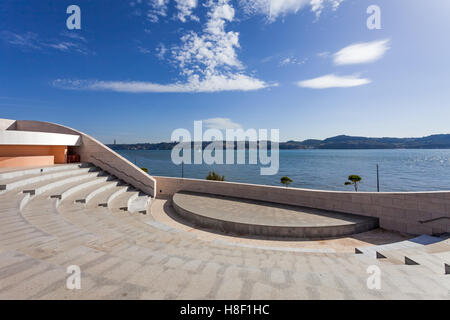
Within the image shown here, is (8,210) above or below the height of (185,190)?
above

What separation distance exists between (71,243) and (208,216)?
20.5 feet

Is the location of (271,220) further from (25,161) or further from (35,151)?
(35,151)

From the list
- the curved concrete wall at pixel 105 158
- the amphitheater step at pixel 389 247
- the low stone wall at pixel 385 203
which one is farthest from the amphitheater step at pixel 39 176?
the amphitheater step at pixel 389 247

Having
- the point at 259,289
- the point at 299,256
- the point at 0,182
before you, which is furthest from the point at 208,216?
the point at 0,182

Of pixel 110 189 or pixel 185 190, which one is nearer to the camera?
pixel 110 189

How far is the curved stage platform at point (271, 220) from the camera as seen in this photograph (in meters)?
8.60

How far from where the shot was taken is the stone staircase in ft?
8.99

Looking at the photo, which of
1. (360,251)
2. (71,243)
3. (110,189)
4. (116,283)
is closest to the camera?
(116,283)

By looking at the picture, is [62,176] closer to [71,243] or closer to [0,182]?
[0,182]

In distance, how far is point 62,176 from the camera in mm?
12914

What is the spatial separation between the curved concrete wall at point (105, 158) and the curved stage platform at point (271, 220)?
5181mm

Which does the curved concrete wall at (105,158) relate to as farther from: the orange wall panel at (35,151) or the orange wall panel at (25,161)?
the orange wall panel at (25,161)

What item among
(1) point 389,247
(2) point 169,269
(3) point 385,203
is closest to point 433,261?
(1) point 389,247

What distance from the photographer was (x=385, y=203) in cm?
941
